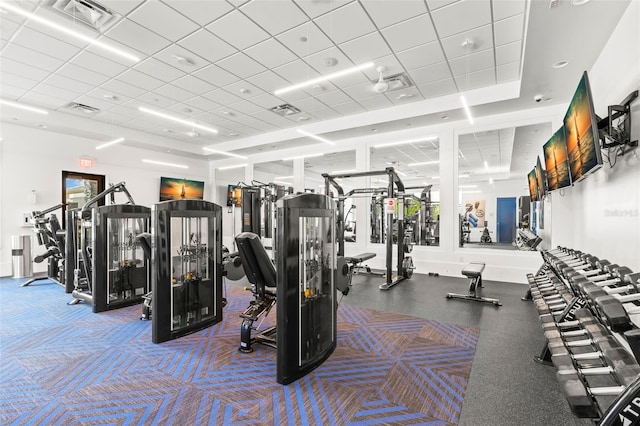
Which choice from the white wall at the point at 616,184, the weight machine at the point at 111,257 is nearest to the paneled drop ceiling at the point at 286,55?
the white wall at the point at 616,184

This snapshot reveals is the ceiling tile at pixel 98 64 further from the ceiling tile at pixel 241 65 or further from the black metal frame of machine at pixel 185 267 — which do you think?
the black metal frame of machine at pixel 185 267

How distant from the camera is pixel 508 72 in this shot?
5.00 m

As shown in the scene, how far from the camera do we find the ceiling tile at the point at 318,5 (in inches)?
135

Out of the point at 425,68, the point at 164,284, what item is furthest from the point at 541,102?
the point at 164,284

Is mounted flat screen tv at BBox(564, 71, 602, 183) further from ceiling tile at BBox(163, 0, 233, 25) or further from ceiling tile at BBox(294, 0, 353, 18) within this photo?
ceiling tile at BBox(163, 0, 233, 25)

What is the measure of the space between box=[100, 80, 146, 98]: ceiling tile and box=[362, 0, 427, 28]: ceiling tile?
452 centimetres

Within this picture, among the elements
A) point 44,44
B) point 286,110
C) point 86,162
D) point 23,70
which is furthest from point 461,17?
point 86,162

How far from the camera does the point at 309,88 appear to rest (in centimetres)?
570

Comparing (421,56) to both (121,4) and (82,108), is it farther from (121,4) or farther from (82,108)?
(82,108)

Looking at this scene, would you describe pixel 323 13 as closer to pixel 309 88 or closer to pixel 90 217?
pixel 309 88

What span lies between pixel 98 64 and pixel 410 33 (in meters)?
4.71

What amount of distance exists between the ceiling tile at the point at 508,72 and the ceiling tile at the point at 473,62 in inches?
8.9

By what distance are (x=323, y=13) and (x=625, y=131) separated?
3.20 m

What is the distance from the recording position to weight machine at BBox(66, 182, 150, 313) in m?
4.36
